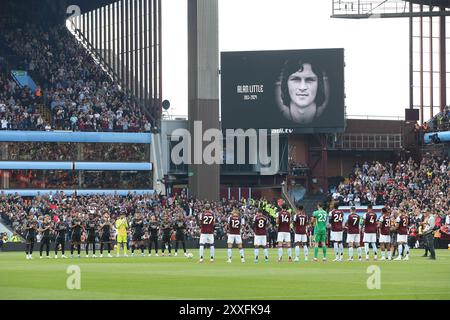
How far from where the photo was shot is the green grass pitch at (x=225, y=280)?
29.6 meters

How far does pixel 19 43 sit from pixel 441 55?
3407cm

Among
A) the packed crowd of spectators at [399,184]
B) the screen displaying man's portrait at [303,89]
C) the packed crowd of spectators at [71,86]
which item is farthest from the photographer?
the screen displaying man's portrait at [303,89]

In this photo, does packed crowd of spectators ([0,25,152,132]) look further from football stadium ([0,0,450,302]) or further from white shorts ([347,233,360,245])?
white shorts ([347,233,360,245])

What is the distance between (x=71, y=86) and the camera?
287ft

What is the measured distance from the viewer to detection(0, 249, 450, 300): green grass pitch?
97.1 ft

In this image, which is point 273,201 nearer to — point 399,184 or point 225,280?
point 399,184

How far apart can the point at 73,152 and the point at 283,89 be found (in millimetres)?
16637

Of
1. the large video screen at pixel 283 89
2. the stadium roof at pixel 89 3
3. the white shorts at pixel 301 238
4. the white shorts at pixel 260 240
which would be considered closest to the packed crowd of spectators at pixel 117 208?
the large video screen at pixel 283 89

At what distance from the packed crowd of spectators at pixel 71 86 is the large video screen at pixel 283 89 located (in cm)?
724

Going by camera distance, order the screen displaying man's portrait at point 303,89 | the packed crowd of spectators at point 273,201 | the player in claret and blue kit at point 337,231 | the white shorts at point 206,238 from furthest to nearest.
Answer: the screen displaying man's portrait at point 303,89 < the packed crowd of spectators at point 273,201 < the player in claret and blue kit at point 337,231 < the white shorts at point 206,238

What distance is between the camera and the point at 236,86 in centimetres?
8819

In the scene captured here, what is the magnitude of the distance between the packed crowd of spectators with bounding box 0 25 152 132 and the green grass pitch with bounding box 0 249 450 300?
36903 millimetres

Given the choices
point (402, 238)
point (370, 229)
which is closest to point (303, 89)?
point (402, 238)

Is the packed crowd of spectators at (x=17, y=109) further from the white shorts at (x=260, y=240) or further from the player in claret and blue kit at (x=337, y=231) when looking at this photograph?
the white shorts at (x=260, y=240)
